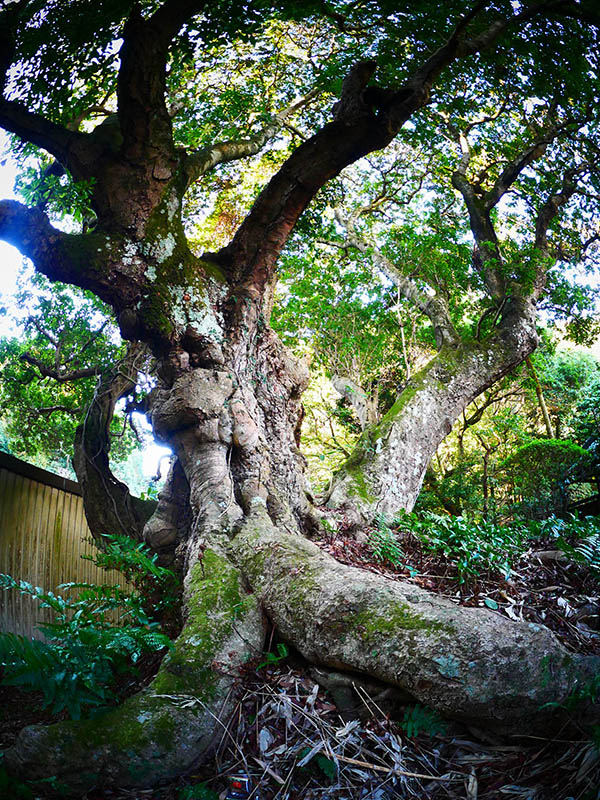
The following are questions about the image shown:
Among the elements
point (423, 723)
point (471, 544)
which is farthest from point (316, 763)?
point (471, 544)

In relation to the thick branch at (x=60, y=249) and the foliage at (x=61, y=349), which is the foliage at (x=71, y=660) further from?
the foliage at (x=61, y=349)

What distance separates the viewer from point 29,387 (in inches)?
344

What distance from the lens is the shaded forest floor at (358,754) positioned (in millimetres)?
1876

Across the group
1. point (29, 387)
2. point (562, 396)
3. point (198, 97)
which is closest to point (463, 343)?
point (198, 97)

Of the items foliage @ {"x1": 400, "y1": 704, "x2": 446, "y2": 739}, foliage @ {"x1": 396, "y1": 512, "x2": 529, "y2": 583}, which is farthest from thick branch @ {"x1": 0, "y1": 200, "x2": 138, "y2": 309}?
foliage @ {"x1": 400, "y1": 704, "x2": 446, "y2": 739}

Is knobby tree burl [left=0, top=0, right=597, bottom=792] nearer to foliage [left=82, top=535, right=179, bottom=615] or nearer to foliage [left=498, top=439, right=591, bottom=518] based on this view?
foliage [left=82, top=535, right=179, bottom=615]

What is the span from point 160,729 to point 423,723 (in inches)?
44.6

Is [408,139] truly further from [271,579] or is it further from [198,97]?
[271,579]

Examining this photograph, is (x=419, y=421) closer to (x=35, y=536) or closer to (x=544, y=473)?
(x=544, y=473)

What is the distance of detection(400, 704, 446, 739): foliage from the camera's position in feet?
7.09

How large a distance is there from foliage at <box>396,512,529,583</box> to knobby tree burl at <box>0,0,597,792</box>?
3.11 ft

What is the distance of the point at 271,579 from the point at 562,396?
1400 cm

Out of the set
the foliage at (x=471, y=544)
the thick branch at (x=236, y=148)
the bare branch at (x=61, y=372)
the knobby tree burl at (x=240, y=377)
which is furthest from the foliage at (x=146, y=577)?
the thick branch at (x=236, y=148)

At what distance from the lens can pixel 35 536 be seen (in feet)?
21.2
